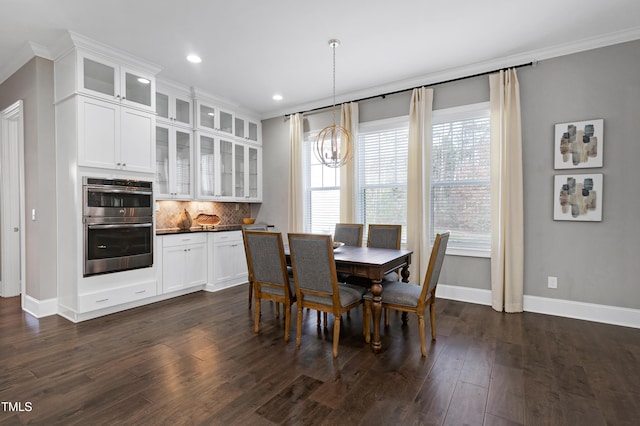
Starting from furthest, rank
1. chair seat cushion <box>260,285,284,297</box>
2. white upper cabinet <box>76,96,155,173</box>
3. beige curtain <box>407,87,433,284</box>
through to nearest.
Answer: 1. beige curtain <box>407,87,433,284</box>
2. white upper cabinet <box>76,96,155,173</box>
3. chair seat cushion <box>260,285,284,297</box>

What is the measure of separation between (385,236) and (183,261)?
9.08 feet

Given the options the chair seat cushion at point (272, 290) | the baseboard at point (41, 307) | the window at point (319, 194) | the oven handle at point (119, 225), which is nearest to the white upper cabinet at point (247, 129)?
the window at point (319, 194)

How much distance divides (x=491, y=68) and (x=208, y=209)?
4.62 metres

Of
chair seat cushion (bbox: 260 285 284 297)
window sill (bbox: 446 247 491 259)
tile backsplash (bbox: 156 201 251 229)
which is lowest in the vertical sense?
chair seat cushion (bbox: 260 285 284 297)

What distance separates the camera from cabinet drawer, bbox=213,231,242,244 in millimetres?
4801

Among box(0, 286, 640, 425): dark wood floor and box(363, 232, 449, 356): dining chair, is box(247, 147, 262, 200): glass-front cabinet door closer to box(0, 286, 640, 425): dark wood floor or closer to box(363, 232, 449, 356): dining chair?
box(0, 286, 640, 425): dark wood floor

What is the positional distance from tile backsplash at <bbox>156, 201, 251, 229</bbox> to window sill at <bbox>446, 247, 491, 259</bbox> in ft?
12.2

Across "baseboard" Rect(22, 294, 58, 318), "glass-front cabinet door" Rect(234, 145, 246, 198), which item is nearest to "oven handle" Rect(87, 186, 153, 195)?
"baseboard" Rect(22, 294, 58, 318)

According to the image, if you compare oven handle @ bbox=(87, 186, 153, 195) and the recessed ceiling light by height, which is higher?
the recessed ceiling light

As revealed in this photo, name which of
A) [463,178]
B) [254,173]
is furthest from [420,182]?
[254,173]

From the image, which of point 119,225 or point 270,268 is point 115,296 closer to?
point 119,225

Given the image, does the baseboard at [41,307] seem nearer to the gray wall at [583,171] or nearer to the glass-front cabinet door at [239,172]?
the glass-front cabinet door at [239,172]

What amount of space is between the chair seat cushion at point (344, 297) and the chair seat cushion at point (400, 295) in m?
0.08

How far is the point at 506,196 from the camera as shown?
375 cm
